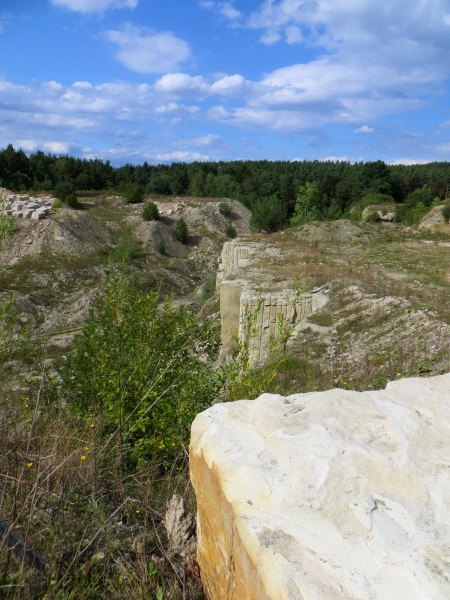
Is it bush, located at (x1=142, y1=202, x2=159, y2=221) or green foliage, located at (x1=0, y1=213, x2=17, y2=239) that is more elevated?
green foliage, located at (x1=0, y1=213, x2=17, y2=239)

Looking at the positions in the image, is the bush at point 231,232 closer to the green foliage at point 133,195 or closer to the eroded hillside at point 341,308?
the green foliage at point 133,195

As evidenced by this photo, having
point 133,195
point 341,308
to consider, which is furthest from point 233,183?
point 341,308

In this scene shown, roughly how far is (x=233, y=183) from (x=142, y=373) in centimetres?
5632

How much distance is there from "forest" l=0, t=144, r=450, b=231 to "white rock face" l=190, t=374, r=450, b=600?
1524 inches

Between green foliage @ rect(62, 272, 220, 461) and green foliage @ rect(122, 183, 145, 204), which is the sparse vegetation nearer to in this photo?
green foliage @ rect(62, 272, 220, 461)

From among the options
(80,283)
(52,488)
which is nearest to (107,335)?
(52,488)

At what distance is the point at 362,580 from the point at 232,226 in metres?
40.9

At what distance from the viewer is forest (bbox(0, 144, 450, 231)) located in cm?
4694

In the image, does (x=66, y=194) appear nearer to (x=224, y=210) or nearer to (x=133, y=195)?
(x=133, y=195)

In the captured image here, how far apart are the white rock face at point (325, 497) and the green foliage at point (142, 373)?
41.1 inches

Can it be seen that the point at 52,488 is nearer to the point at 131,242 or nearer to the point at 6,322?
the point at 6,322

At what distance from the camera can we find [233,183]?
58.0m

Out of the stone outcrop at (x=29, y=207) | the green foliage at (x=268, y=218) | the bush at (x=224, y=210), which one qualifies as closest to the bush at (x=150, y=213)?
the stone outcrop at (x=29, y=207)

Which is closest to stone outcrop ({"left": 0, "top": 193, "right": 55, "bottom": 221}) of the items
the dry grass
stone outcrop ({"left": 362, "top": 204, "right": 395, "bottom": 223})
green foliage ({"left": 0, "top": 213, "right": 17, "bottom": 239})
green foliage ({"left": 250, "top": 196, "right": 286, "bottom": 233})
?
green foliage ({"left": 250, "top": 196, "right": 286, "bottom": 233})
